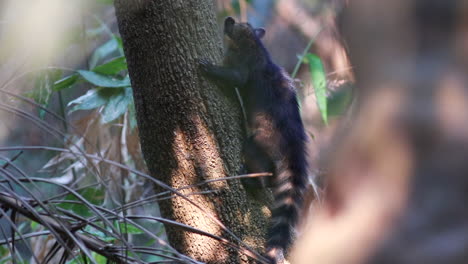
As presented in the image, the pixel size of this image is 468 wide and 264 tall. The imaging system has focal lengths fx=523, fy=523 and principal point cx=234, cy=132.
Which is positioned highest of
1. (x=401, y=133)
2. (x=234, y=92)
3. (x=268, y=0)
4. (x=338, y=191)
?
(x=268, y=0)

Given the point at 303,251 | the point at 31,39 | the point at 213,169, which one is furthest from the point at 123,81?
the point at 303,251

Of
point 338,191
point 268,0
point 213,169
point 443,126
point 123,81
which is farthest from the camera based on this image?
point 268,0

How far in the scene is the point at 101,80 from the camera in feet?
15.6

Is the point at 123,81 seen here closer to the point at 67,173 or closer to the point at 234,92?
the point at 67,173

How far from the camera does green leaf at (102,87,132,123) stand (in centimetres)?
466

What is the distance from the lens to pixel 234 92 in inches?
123

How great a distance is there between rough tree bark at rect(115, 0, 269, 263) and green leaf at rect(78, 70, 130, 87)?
1.85 m

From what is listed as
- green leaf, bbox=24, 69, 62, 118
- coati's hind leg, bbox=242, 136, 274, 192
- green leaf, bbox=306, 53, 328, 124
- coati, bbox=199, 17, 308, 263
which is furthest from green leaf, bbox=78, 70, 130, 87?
green leaf, bbox=306, 53, 328, 124

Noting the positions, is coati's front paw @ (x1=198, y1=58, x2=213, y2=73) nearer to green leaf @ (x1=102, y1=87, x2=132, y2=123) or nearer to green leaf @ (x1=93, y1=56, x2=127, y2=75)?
green leaf @ (x1=102, y1=87, x2=132, y2=123)

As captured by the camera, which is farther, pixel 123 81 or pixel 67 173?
pixel 67 173

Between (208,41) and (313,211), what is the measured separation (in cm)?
288

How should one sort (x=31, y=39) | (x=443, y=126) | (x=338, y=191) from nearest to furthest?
(x=443, y=126) → (x=338, y=191) → (x=31, y=39)

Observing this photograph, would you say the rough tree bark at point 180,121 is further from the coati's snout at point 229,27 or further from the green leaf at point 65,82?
the green leaf at point 65,82

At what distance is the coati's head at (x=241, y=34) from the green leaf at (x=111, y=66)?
1.02 meters
